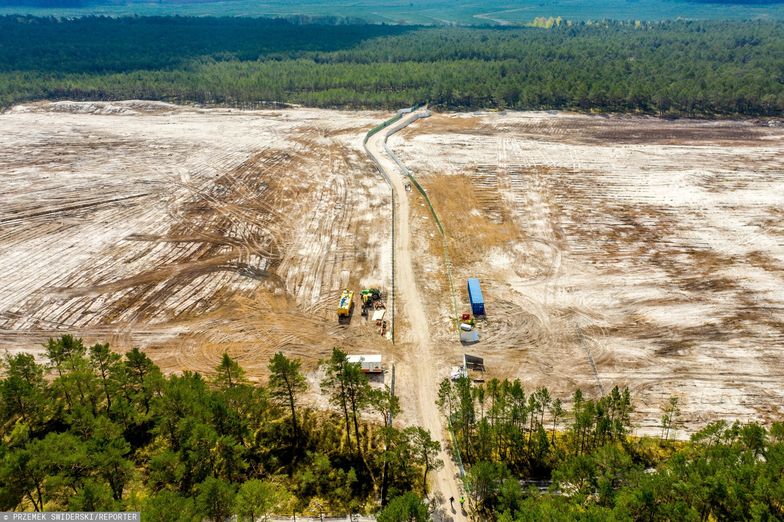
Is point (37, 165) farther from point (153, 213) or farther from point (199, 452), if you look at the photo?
point (199, 452)

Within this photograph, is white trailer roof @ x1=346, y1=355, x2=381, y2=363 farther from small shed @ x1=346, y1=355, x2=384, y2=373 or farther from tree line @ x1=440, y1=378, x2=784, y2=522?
tree line @ x1=440, y1=378, x2=784, y2=522

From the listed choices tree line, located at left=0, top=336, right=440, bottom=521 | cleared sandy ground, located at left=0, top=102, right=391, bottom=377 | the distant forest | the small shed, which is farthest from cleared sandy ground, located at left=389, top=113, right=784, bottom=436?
the distant forest

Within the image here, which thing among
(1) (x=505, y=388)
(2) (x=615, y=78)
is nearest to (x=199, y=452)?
(1) (x=505, y=388)

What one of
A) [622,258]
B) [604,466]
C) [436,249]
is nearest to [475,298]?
[436,249]

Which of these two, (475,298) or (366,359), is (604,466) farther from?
(475,298)

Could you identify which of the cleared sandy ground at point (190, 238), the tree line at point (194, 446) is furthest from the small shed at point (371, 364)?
the tree line at point (194, 446)
